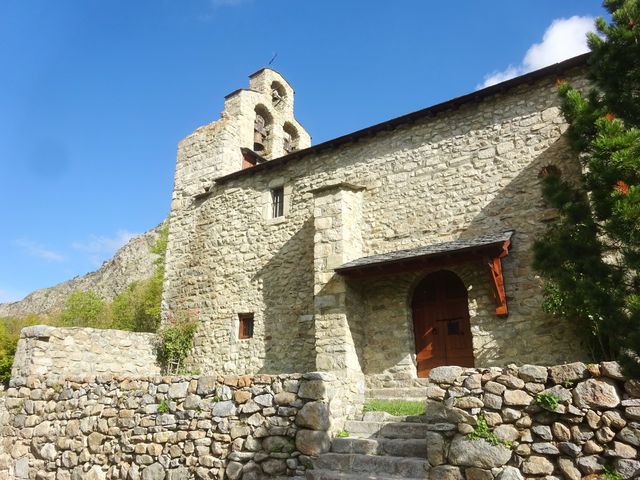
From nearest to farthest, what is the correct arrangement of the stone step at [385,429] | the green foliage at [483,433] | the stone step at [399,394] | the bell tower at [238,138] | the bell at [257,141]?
the green foliage at [483,433]
the stone step at [385,429]
the stone step at [399,394]
the bell tower at [238,138]
the bell at [257,141]

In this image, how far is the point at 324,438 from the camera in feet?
18.7

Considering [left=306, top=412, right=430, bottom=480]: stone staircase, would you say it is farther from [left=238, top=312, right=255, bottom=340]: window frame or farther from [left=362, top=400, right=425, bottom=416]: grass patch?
[left=238, top=312, right=255, bottom=340]: window frame

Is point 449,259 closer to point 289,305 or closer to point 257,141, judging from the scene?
point 289,305

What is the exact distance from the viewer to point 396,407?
24.0 feet

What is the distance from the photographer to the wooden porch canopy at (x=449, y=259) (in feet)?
25.3

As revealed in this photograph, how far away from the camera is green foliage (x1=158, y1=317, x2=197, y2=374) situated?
11.7m

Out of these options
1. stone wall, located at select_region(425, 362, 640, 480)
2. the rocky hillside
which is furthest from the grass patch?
the rocky hillside

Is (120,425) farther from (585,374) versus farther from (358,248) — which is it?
(585,374)

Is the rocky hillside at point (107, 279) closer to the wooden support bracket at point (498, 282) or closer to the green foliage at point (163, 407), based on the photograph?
the green foliage at point (163, 407)

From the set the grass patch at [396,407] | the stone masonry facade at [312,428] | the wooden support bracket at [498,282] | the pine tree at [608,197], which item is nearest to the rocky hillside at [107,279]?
the stone masonry facade at [312,428]

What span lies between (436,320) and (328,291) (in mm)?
2287

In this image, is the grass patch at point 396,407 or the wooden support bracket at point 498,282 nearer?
the grass patch at point 396,407

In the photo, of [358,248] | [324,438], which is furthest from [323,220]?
[324,438]

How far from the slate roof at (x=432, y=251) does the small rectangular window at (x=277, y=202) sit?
3.39 m
